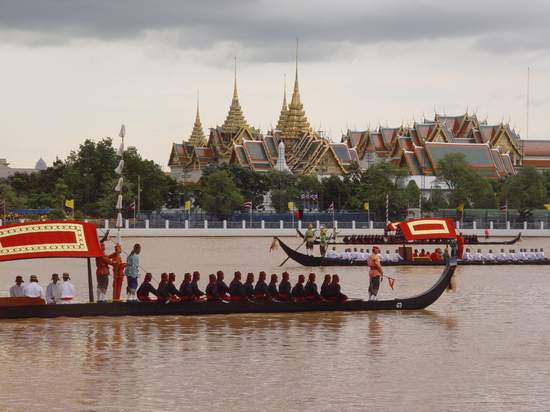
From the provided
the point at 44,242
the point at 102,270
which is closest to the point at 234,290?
the point at 102,270

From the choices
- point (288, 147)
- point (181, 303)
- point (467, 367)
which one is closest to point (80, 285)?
point (181, 303)

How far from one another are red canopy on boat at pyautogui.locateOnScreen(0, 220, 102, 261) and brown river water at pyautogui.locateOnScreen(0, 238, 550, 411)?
1.36 meters

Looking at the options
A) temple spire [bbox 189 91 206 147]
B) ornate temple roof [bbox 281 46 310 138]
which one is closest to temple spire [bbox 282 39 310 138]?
ornate temple roof [bbox 281 46 310 138]

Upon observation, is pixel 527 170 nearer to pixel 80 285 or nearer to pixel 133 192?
pixel 133 192

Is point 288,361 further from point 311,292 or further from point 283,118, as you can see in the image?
point 283,118

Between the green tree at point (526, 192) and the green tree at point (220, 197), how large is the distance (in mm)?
20886

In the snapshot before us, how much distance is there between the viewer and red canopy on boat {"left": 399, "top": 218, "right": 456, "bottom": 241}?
98.8ft

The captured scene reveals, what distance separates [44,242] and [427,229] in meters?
13.0

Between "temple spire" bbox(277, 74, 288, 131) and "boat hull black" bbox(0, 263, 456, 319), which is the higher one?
"temple spire" bbox(277, 74, 288, 131)

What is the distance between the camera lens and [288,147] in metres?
115

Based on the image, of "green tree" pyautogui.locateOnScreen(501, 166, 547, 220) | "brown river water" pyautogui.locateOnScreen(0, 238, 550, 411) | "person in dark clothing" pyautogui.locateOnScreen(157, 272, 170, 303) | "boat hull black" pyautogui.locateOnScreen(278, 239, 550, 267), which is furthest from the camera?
"green tree" pyautogui.locateOnScreen(501, 166, 547, 220)

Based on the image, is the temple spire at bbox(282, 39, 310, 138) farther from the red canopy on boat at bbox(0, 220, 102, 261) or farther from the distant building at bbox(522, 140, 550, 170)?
the red canopy on boat at bbox(0, 220, 102, 261)

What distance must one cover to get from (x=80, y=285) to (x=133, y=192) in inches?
2261

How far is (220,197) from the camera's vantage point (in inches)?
3374
